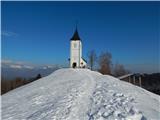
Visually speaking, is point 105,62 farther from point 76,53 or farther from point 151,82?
point 151,82

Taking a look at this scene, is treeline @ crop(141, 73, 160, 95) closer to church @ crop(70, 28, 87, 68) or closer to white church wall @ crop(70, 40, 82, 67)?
church @ crop(70, 28, 87, 68)


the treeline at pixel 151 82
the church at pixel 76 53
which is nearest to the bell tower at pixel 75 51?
the church at pixel 76 53

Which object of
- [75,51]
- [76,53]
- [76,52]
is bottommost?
[76,53]

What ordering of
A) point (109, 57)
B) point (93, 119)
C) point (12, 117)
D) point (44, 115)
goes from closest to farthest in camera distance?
Result: point (93, 119), point (44, 115), point (12, 117), point (109, 57)

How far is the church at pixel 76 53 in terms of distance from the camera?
6500cm

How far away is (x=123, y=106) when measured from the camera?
1063 cm

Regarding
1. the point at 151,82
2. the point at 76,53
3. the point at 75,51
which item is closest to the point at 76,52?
the point at 76,53

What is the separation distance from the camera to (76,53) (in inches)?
2596

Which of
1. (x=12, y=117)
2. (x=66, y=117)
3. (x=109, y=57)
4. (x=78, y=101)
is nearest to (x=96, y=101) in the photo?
(x=78, y=101)

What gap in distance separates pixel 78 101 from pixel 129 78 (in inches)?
748

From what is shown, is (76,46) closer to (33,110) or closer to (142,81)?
(142,81)

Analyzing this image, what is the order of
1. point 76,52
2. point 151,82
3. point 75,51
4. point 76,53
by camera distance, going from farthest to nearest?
point 75,51
point 76,52
point 76,53
point 151,82

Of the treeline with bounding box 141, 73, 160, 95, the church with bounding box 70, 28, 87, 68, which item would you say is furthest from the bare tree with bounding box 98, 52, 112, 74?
the treeline with bounding box 141, 73, 160, 95

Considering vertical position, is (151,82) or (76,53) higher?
(76,53)
